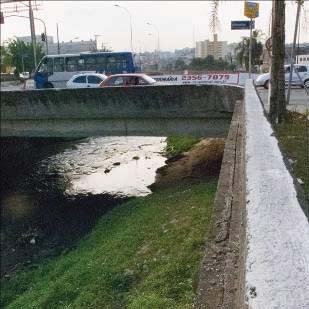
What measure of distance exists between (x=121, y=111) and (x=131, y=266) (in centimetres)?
796

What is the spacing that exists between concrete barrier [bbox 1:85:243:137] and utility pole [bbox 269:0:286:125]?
12.5ft

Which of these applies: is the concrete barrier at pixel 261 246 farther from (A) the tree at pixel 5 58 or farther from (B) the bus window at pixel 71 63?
(A) the tree at pixel 5 58

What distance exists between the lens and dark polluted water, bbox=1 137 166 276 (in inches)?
519

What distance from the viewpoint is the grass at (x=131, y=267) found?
6848 mm

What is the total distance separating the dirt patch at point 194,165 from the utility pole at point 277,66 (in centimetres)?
654

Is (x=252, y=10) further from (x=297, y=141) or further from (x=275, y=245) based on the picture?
(x=275, y=245)

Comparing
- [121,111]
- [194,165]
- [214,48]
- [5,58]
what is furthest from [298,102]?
[5,58]

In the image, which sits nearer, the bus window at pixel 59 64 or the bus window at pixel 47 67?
the bus window at pixel 47 67

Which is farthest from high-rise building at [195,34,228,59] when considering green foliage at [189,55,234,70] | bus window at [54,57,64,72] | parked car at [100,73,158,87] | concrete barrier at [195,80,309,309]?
bus window at [54,57,64,72]

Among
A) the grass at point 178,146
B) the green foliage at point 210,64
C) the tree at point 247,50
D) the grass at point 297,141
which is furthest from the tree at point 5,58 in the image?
the grass at point 297,141

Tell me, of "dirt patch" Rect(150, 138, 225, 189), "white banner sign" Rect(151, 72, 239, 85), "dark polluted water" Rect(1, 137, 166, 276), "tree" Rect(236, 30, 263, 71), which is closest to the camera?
"dark polluted water" Rect(1, 137, 166, 276)

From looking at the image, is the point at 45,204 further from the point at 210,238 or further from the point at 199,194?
the point at 210,238

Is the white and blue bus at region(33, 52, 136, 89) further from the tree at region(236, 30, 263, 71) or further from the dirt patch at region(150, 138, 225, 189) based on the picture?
the tree at region(236, 30, 263, 71)

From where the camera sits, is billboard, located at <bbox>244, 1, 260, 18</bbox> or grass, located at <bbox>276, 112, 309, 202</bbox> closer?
grass, located at <bbox>276, 112, 309, 202</bbox>
